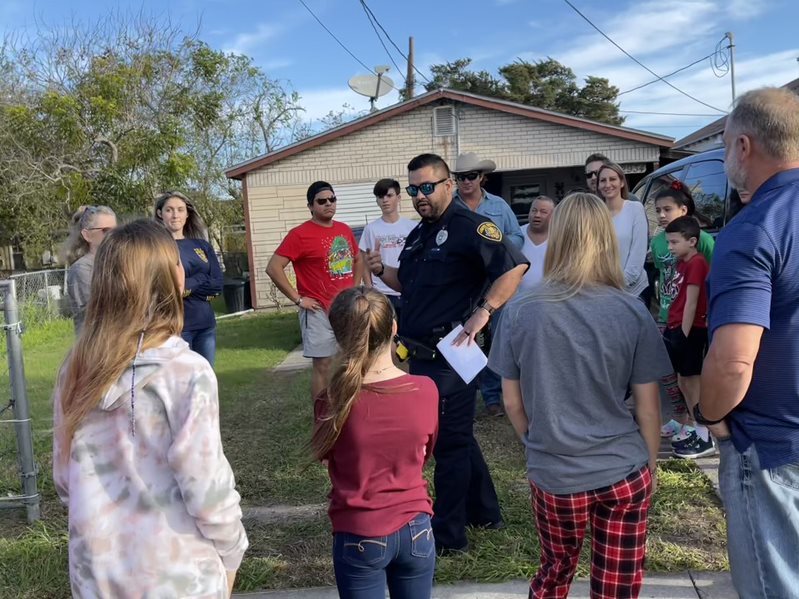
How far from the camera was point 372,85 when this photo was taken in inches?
666

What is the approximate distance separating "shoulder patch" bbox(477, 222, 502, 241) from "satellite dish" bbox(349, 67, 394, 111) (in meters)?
14.1

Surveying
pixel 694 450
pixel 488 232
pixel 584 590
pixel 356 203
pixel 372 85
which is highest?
pixel 372 85

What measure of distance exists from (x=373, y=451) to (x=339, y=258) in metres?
3.48

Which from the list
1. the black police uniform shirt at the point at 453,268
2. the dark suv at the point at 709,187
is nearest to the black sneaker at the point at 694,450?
the dark suv at the point at 709,187

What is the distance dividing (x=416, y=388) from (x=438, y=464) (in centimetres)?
129

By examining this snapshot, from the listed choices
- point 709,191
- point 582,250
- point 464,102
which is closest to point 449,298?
point 582,250

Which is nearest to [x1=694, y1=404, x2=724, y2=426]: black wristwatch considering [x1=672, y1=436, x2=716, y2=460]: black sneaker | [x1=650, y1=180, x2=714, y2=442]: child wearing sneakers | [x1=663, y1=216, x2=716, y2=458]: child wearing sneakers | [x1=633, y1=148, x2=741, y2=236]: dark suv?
[x1=663, y1=216, x2=716, y2=458]: child wearing sneakers

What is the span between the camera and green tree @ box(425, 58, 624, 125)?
43094mm

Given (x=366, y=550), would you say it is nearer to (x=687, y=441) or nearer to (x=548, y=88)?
(x=687, y=441)

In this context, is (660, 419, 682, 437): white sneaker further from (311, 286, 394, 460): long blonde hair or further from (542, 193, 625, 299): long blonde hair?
(311, 286, 394, 460): long blonde hair

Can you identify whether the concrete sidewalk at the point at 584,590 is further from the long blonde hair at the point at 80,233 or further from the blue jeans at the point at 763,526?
the long blonde hair at the point at 80,233

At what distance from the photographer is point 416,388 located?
2.33m

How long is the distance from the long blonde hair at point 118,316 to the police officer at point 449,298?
1752mm

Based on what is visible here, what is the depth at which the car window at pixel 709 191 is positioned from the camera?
533 centimetres
